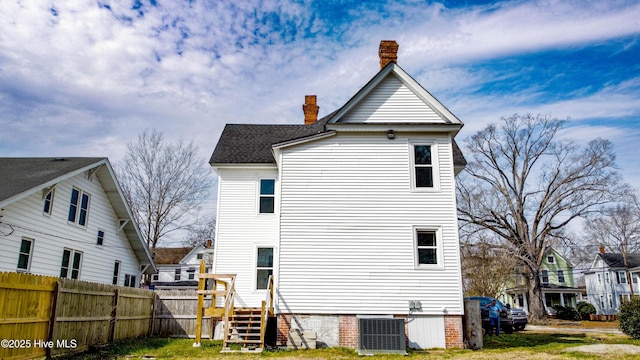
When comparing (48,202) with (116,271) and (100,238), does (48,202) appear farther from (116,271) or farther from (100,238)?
(116,271)

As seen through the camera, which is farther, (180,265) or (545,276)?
(545,276)

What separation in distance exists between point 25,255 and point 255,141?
363 inches

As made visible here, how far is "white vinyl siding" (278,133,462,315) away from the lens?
1332cm

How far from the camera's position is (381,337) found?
1224 centimetres

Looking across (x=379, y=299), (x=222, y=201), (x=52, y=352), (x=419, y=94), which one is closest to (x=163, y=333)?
(x=222, y=201)

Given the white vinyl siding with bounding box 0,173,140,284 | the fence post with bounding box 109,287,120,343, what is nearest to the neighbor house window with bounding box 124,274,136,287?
the white vinyl siding with bounding box 0,173,140,284

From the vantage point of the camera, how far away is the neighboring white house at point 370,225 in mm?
13195

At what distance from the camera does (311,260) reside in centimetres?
1363

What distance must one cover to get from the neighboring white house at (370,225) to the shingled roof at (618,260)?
1715 inches

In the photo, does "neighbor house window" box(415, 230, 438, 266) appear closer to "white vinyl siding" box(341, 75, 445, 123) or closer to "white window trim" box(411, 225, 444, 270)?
"white window trim" box(411, 225, 444, 270)

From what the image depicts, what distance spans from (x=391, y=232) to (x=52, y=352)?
9.75 m

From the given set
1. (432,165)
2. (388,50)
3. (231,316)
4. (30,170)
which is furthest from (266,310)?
(388,50)

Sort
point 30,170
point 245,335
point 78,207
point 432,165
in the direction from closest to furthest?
point 245,335
point 432,165
point 30,170
point 78,207

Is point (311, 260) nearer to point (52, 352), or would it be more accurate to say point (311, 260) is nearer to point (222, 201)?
point (222, 201)
